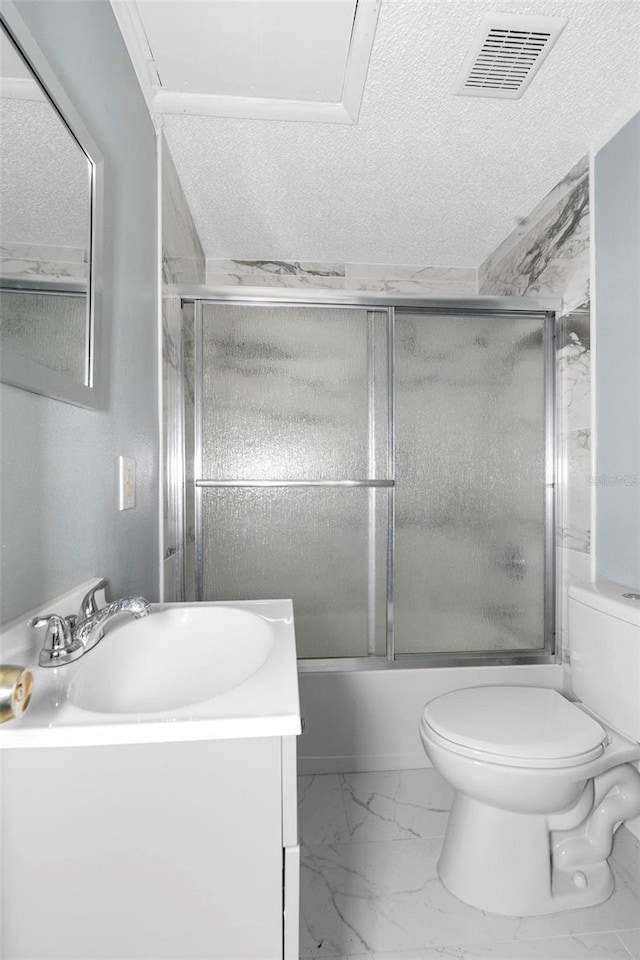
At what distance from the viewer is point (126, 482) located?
1237 mm

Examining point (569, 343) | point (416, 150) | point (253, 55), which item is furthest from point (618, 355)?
point (253, 55)

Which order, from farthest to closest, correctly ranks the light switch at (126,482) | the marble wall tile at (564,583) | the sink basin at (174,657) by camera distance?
the marble wall tile at (564,583)
the light switch at (126,482)
the sink basin at (174,657)

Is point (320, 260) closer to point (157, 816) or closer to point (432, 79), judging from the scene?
point (432, 79)

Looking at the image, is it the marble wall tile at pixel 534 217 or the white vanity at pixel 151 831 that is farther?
the marble wall tile at pixel 534 217

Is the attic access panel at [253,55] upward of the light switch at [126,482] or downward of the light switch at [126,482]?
upward

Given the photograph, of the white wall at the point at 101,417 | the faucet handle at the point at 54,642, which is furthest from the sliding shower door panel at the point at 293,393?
the faucet handle at the point at 54,642

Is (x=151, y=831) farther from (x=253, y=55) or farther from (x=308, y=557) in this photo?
(x=253, y=55)

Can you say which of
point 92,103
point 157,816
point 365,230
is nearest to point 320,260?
point 365,230

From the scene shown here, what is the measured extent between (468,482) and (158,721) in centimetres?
164

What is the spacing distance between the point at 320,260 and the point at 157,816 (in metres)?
2.46

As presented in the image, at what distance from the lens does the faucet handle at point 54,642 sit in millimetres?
711

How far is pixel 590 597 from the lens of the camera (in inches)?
58.6

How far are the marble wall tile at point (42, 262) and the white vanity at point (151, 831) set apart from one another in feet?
1.88

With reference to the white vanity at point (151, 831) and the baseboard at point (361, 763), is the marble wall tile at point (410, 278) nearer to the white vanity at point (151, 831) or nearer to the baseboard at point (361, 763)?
the baseboard at point (361, 763)
